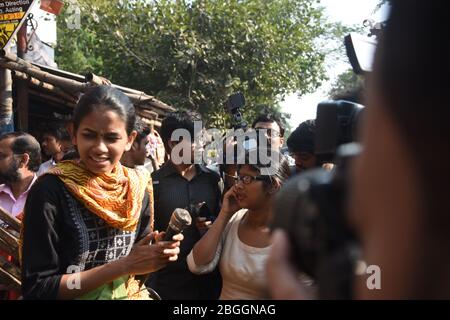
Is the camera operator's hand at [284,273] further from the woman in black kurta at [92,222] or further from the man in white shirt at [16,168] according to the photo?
the man in white shirt at [16,168]

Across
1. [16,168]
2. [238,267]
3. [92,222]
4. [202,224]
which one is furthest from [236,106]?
[92,222]

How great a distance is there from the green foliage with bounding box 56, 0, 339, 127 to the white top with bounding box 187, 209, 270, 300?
9335 millimetres

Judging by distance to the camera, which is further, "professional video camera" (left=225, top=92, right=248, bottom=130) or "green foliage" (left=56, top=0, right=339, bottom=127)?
"green foliage" (left=56, top=0, right=339, bottom=127)

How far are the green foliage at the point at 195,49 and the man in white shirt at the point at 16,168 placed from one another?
817 centimetres

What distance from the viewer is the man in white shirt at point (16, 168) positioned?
3605mm

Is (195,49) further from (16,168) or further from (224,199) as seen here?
(224,199)

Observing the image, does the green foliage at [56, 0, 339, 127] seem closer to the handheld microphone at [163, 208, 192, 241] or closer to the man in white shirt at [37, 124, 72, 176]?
the man in white shirt at [37, 124, 72, 176]

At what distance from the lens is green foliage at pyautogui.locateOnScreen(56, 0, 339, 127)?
12.1 meters

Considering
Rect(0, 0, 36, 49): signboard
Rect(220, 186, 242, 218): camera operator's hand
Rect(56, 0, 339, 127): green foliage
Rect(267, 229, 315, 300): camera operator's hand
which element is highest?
Rect(56, 0, 339, 127): green foliage

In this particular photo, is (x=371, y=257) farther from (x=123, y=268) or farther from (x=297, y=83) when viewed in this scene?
(x=297, y=83)

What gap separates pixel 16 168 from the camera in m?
3.73

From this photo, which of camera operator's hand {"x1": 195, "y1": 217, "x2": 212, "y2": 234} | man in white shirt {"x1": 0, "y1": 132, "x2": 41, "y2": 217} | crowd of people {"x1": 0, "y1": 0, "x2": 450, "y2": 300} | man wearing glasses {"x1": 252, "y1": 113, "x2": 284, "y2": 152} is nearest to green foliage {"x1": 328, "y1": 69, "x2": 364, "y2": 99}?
crowd of people {"x1": 0, "y1": 0, "x2": 450, "y2": 300}

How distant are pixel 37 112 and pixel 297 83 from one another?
7960 millimetres
